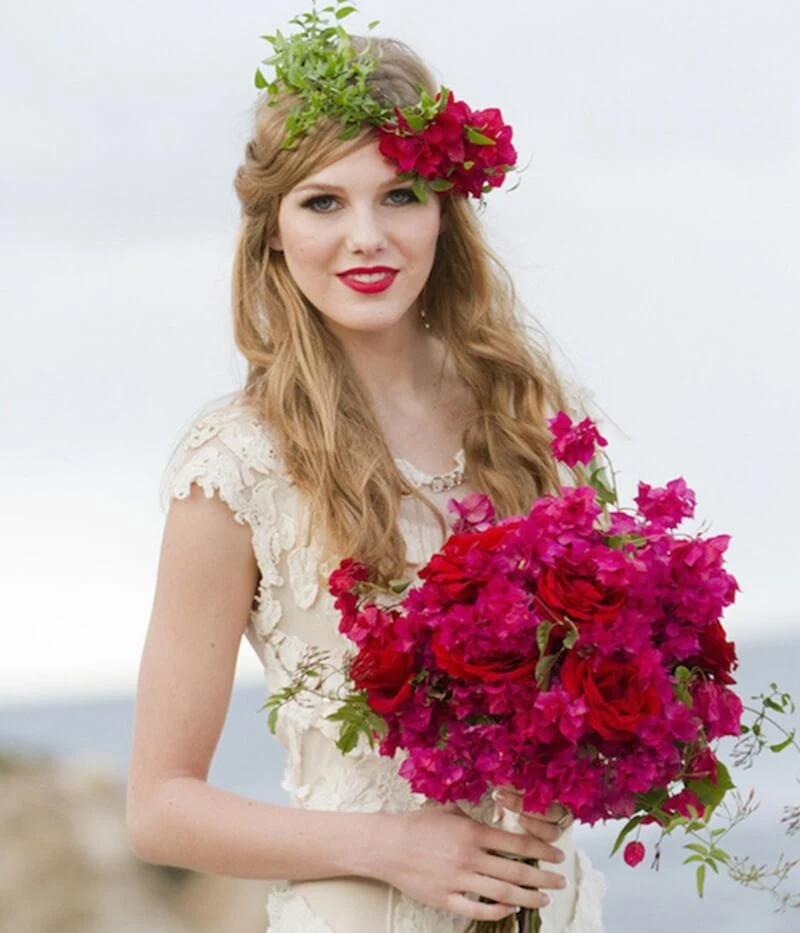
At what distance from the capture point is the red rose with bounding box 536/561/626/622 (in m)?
2.27

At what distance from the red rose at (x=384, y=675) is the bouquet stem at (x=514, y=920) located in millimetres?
311

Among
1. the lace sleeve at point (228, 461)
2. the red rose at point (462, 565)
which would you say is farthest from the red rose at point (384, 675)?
the lace sleeve at point (228, 461)

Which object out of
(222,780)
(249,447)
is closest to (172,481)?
(249,447)

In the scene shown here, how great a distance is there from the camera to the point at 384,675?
2379 mm

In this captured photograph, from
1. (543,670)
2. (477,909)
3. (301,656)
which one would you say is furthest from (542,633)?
(301,656)

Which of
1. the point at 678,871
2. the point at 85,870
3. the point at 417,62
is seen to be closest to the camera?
the point at 417,62

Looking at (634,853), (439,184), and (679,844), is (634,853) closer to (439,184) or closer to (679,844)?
(439,184)

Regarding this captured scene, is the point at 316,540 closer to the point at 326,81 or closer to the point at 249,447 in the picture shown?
the point at 249,447

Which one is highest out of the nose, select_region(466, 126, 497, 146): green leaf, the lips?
select_region(466, 126, 497, 146): green leaf

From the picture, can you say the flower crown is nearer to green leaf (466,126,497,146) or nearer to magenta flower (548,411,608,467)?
green leaf (466,126,497,146)

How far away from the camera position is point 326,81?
3014 mm

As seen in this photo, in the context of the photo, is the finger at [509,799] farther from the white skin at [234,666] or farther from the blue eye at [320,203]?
the blue eye at [320,203]

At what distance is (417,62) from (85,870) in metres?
5.52

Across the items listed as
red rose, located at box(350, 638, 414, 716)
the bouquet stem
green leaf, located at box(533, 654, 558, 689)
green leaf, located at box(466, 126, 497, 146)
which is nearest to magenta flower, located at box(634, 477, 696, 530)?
green leaf, located at box(533, 654, 558, 689)
